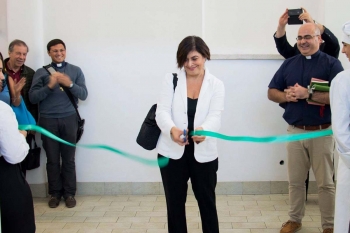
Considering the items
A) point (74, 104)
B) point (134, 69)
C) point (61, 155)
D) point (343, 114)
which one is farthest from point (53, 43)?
point (343, 114)

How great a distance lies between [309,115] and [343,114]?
0.99 m

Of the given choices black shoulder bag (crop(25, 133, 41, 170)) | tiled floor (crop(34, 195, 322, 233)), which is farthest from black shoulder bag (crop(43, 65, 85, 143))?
tiled floor (crop(34, 195, 322, 233))

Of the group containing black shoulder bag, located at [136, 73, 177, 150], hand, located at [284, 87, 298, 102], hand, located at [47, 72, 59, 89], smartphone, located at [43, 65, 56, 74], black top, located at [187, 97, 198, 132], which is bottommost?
black shoulder bag, located at [136, 73, 177, 150]

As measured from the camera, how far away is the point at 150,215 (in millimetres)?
4191

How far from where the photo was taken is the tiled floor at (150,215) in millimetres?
3834

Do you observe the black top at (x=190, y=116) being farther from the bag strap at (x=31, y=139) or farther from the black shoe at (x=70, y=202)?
the bag strap at (x=31, y=139)

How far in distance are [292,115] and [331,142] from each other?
38 centimetres

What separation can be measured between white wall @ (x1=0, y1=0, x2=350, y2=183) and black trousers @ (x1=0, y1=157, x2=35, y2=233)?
2.24m

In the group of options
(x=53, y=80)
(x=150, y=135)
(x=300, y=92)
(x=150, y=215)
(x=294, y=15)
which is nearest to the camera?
(x=150, y=135)

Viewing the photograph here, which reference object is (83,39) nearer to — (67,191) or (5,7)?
(5,7)

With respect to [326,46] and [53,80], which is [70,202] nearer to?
[53,80]

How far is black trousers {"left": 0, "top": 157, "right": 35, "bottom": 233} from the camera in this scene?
2518 mm

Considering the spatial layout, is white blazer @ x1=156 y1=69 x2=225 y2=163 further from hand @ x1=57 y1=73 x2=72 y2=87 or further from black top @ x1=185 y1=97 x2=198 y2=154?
hand @ x1=57 y1=73 x2=72 y2=87

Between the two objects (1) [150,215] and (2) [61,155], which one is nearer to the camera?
(1) [150,215]
